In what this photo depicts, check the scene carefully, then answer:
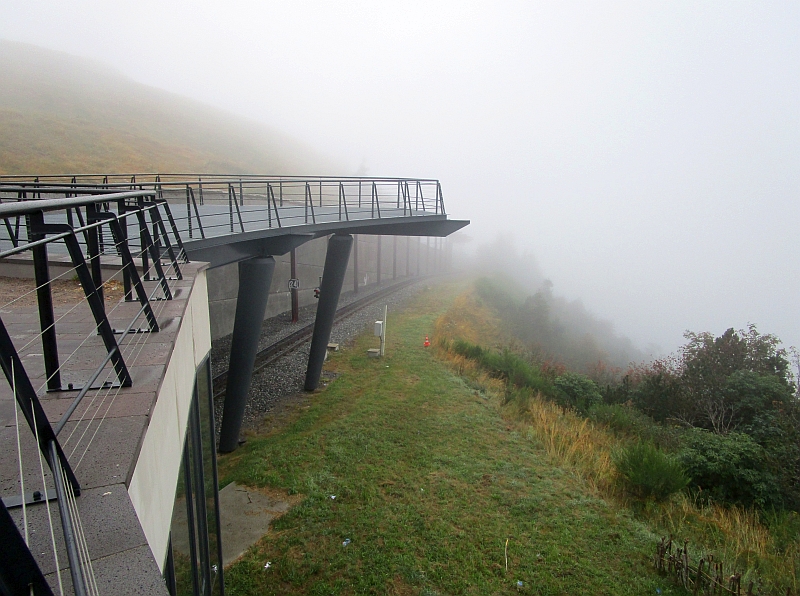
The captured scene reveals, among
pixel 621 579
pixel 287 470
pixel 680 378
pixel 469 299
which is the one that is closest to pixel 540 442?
pixel 621 579

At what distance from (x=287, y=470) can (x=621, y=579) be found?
234 inches

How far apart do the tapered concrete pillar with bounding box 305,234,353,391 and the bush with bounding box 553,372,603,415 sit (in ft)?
24.1

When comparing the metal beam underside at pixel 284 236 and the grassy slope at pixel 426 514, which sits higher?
the metal beam underside at pixel 284 236

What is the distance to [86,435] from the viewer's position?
2354mm

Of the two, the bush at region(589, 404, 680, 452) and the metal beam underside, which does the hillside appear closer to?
the metal beam underside

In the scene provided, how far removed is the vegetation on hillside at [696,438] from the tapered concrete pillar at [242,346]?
6.80 metres

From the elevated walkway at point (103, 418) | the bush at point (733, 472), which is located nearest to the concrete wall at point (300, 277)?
the elevated walkway at point (103, 418)

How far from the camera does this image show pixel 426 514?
26.8 ft

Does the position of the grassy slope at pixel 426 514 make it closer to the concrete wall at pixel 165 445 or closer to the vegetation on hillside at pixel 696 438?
the vegetation on hillside at pixel 696 438

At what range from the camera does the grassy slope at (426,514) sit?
675 cm

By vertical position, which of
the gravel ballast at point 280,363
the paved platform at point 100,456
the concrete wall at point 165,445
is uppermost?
the paved platform at point 100,456

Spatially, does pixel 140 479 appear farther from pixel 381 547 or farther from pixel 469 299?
pixel 469 299

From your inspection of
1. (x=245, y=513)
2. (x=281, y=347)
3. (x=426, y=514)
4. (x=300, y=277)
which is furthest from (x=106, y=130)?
(x=426, y=514)

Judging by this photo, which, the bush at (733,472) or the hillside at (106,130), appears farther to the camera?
the hillside at (106,130)
